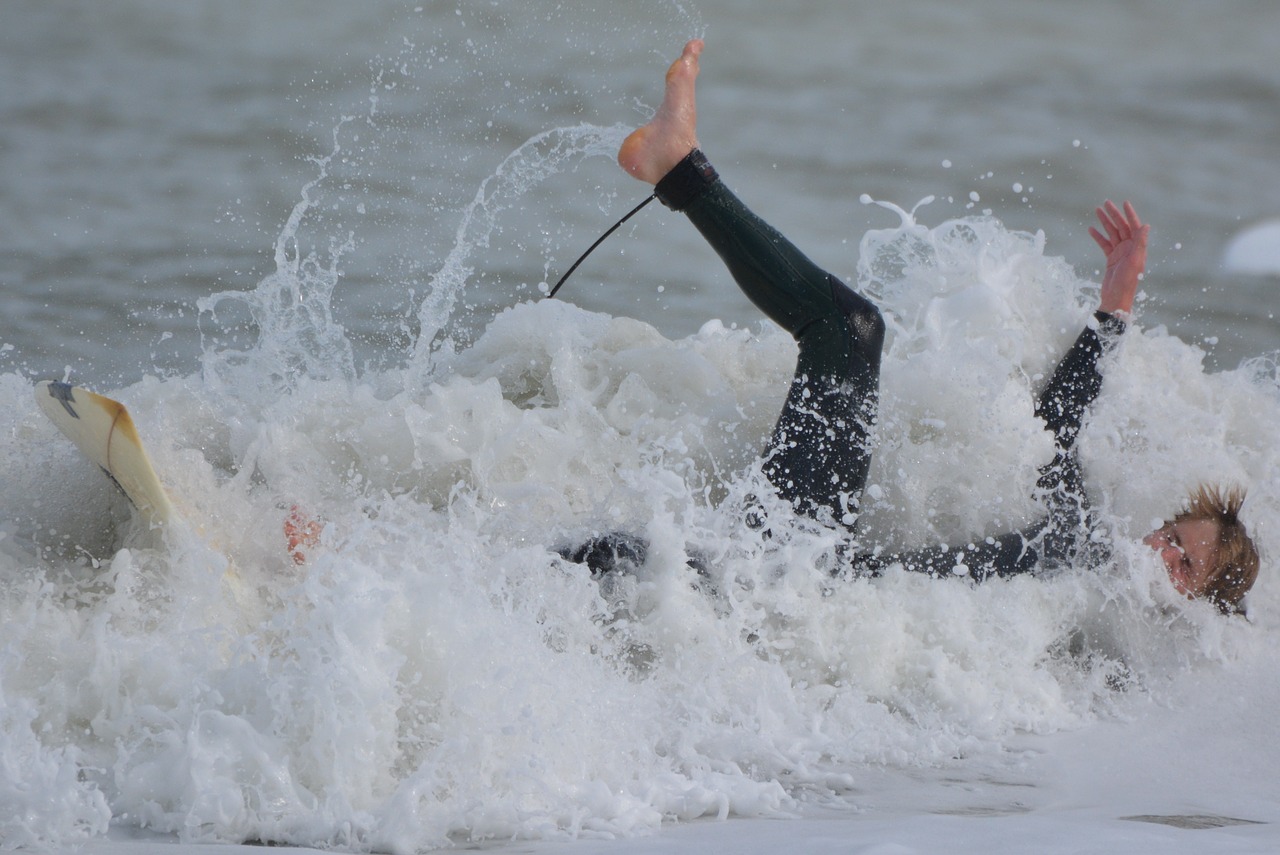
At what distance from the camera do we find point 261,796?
1560 millimetres

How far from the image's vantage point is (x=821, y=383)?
2.46 metres

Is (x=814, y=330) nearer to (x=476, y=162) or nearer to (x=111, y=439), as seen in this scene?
(x=111, y=439)

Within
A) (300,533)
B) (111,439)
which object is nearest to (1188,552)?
(300,533)

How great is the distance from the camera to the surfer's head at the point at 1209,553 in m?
2.54

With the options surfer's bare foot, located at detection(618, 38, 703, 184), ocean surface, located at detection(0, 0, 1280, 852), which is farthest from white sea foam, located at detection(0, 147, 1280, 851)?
surfer's bare foot, located at detection(618, 38, 703, 184)

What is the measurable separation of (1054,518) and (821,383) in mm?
571

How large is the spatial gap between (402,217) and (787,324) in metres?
2.84

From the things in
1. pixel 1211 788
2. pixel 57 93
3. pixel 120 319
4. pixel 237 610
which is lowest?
pixel 1211 788

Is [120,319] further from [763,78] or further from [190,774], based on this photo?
[763,78]

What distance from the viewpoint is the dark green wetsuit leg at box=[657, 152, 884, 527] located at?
2422 millimetres

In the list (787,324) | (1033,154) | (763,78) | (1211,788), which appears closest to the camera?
(1211,788)

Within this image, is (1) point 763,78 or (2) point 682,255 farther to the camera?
(1) point 763,78

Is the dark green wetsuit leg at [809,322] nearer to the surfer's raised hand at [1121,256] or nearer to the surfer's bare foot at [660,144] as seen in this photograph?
the surfer's bare foot at [660,144]

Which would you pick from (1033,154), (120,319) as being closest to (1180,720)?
(120,319)
